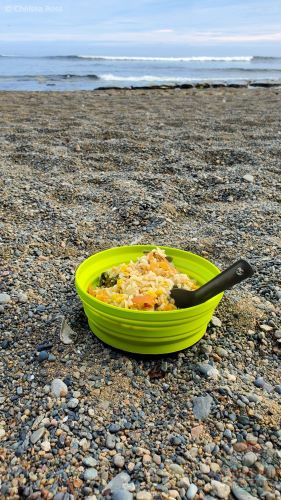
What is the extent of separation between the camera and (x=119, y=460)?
1407mm

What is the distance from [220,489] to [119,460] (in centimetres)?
33

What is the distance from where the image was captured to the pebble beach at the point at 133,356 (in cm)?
139

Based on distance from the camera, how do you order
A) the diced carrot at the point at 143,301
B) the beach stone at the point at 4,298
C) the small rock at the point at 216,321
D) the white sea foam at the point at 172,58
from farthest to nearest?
the white sea foam at the point at 172,58
the beach stone at the point at 4,298
the small rock at the point at 216,321
the diced carrot at the point at 143,301

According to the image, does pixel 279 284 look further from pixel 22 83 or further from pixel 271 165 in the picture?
pixel 22 83

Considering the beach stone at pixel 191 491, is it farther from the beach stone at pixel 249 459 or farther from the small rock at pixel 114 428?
the small rock at pixel 114 428

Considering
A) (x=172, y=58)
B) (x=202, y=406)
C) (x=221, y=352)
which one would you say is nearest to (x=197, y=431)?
(x=202, y=406)

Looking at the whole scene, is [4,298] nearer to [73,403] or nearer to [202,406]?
[73,403]

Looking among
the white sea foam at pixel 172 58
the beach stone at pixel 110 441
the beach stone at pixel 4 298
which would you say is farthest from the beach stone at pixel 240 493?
the white sea foam at pixel 172 58

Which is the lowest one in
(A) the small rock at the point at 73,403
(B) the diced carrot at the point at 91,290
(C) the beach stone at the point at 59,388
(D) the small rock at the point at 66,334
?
(A) the small rock at the point at 73,403

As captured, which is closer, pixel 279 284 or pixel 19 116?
pixel 279 284

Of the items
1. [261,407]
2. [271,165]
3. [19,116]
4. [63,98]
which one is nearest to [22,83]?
[63,98]

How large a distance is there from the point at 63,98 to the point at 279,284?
29.8 ft

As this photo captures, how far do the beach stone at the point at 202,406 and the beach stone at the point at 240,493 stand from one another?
28 centimetres

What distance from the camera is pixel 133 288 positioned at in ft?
5.97
